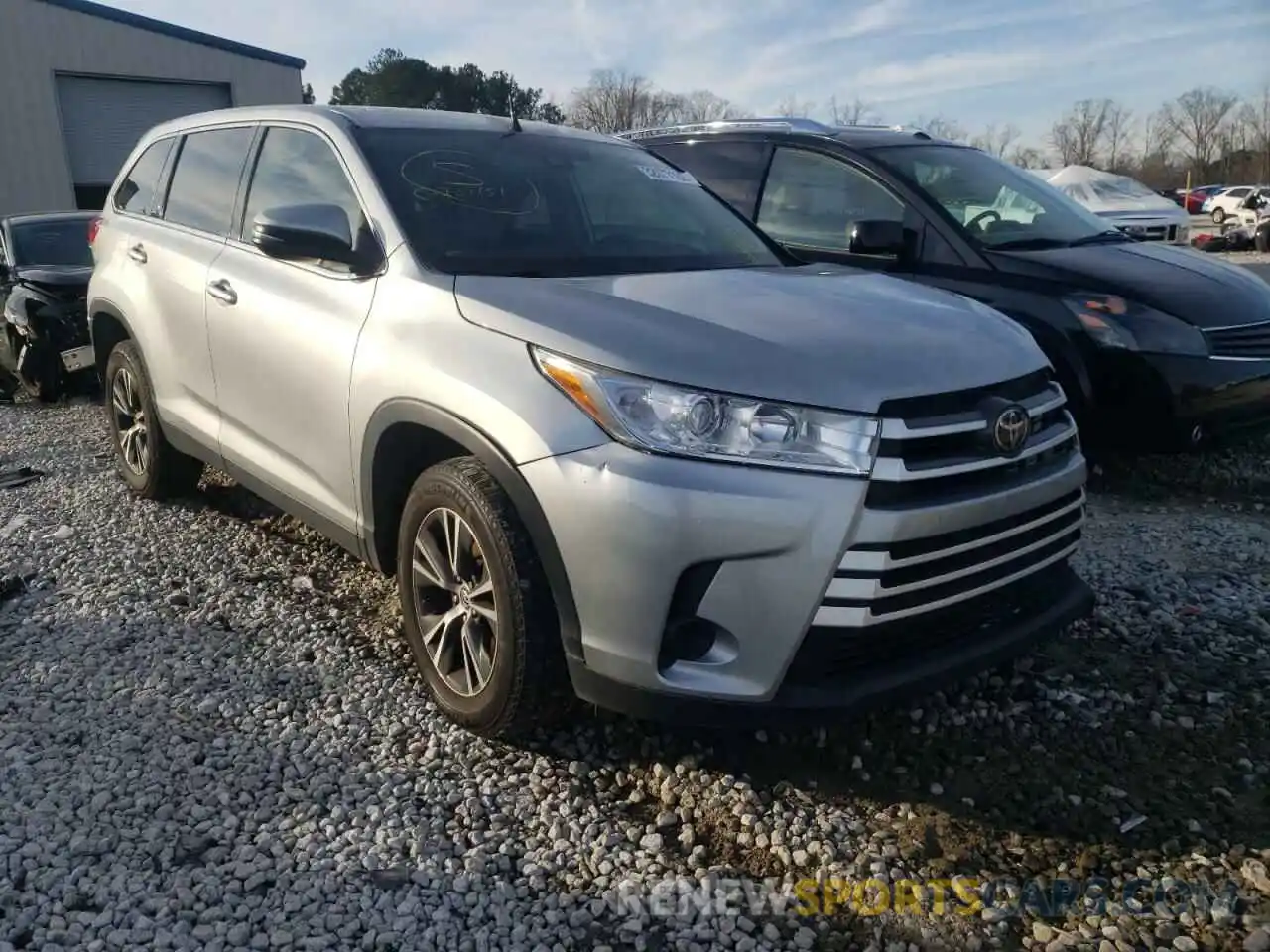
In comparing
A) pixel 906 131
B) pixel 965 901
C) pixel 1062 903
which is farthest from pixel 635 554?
pixel 906 131

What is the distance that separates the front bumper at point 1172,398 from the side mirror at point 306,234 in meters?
3.56

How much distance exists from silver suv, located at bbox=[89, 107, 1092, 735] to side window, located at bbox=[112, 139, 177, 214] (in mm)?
1333

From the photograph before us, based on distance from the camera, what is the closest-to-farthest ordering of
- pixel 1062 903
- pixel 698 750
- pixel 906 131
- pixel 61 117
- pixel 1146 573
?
pixel 1062 903 < pixel 698 750 < pixel 1146 573 < pixel 906 131 < pixel 61 117

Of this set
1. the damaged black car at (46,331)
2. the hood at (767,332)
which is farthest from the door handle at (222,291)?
the damaged black car at (46,331)

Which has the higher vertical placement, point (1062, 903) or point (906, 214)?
point (906, 214)

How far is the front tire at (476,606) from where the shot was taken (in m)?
2.62

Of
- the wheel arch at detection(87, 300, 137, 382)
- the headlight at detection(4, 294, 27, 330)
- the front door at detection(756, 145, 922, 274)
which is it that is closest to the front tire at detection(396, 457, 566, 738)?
the wheel arch at detection(87, 300, 137, 382)

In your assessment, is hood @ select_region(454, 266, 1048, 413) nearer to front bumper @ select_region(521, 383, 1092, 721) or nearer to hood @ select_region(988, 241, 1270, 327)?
front bumper @ select_region(521, 383, 1092, 721)

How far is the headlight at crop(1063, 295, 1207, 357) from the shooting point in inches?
189

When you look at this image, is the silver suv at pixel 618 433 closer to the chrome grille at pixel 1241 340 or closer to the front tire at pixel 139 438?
the front tire at pixel 139 438

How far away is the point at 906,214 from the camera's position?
5.39 m

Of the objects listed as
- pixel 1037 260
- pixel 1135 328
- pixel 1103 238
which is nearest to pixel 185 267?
pixel 1037 260

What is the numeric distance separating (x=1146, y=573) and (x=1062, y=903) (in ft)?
7.22

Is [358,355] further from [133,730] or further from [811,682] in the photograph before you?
[811,682]
